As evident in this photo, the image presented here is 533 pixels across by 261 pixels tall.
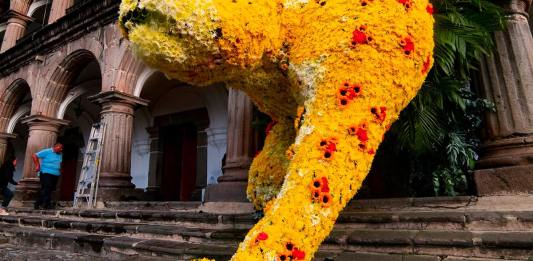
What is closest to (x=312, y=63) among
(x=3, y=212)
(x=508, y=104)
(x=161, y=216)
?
(x=508, y=104)

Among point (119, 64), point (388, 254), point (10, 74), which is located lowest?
point (388, 254)

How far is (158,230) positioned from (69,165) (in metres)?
10.7

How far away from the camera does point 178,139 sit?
9.54 m

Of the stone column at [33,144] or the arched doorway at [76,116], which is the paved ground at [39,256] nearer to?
the stone column at [33,144]

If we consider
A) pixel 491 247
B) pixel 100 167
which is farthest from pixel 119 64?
pixel 491 247

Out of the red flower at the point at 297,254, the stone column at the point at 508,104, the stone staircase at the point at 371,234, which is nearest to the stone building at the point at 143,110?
the stone column at the point at 508,104

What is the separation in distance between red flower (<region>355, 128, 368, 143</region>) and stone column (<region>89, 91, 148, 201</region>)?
5.98m

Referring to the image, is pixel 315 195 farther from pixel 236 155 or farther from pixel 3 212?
pixel 3 212

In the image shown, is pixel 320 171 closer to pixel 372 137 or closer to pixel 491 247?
pixel 372 137

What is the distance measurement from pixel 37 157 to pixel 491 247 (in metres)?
6.99

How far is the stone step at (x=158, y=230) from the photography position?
11.3 feet

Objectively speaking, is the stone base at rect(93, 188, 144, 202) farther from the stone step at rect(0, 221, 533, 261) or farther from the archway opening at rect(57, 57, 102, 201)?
the archway opening at rect(57, 57, 102, 201)

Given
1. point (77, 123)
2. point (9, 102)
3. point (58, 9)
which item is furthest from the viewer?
point (77, 123)

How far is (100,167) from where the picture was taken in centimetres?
659
